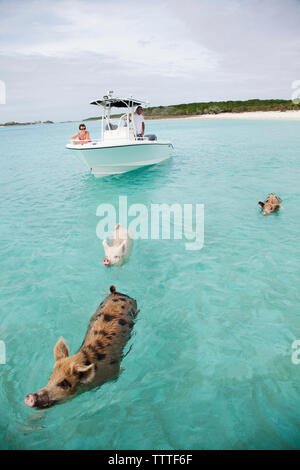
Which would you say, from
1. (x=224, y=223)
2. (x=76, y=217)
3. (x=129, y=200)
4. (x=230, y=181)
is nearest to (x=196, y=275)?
(x=224, y=223)

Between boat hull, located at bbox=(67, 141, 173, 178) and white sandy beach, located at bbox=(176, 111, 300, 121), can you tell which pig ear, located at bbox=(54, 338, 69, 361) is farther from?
white sandy beach, located at bbox=(176, 111, 300, 121)

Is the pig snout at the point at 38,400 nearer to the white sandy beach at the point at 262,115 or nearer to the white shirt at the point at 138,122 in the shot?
the white shirt at the point at 138,122

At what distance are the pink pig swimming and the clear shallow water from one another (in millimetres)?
291

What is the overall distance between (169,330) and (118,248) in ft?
7.42

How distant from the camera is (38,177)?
17578 millimetres

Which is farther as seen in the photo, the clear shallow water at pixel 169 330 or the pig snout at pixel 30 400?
the clear shallow water at pixel 169 330

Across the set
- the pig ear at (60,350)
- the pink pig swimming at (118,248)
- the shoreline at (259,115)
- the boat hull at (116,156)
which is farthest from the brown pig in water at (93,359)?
the shoreline at (259,115)

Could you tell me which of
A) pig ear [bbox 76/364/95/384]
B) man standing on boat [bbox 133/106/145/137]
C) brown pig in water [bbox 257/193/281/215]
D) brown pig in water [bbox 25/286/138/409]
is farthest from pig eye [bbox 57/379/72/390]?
man standing on boat [bbox 133/106/145/137]

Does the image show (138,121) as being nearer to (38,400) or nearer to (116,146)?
(116,146)

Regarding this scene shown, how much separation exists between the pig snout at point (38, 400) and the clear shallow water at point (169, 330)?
0.58 meters

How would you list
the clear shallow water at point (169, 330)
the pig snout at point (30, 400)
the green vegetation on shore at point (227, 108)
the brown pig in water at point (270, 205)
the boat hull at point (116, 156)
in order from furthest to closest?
the green vegetation on shore at point (227, 108) < the boat hull at point (116, 156) < the brown pig in water at point (270, 205) < the clear shallow water at point (169, 330) < the pig snout at point (30, 400)

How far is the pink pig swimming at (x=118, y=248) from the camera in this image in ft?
20.1

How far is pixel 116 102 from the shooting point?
15.1 metres

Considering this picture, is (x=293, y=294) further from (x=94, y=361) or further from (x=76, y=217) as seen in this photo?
(x=76, y=217)
